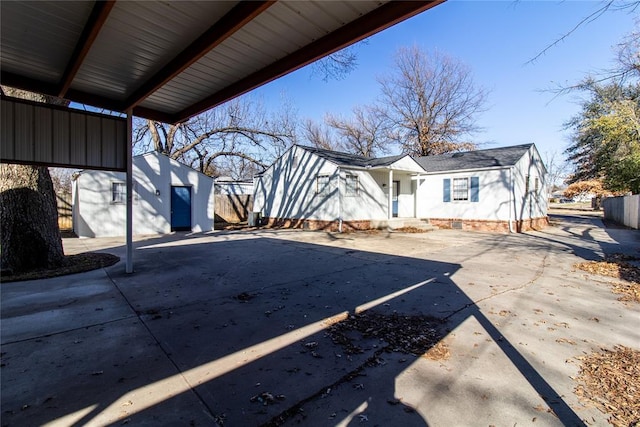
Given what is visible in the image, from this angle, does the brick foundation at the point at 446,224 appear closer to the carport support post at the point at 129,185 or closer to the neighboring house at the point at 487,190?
the neighboring house at the point at 487,190

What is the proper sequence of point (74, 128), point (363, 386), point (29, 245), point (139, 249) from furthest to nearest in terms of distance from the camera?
point (139, 249) < point (29, 245) < point (74, 128) < point (363, 386)

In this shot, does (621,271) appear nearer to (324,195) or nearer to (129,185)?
(129,185)

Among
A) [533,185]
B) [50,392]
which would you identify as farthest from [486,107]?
[50,392]

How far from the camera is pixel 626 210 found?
1752 centimetres

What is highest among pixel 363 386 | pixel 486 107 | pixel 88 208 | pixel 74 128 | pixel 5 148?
pixel 486 107

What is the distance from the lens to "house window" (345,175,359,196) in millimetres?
15008

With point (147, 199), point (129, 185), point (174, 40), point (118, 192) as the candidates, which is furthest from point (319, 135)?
point (174, 40)

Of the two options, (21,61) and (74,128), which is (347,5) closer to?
(21,61)

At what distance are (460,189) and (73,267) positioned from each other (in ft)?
53.8

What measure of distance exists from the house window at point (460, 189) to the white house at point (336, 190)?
2.01 meters

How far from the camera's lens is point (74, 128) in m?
5.71

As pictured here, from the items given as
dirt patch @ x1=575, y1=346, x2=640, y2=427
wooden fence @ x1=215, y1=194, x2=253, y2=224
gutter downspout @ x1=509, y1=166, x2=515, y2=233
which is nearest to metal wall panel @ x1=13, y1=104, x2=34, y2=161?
dirt patch @ x1=575, y1=346, x2=640, y2=427

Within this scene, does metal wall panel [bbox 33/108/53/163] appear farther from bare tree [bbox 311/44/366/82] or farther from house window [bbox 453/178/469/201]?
house window [bbox 453/178/469/201]

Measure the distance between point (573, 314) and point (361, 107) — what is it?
3090 centimetres
